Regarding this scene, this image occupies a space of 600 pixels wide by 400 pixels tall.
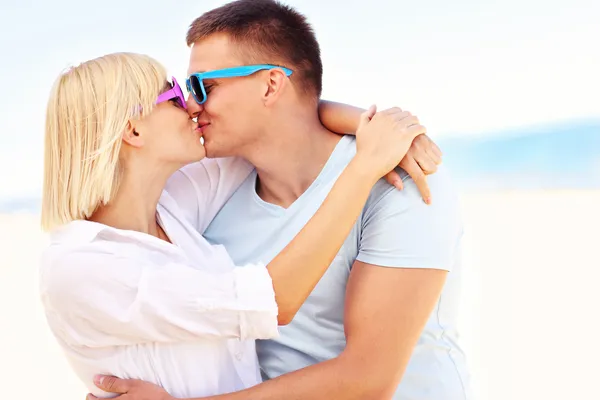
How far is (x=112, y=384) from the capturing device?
220 centimetres

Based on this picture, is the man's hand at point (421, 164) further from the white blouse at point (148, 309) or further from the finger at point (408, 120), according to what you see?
the white blouse at point (148, 309)

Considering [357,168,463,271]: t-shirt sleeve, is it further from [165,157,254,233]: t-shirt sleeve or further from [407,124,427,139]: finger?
[165,157,254,233]: t-shirt sleeve

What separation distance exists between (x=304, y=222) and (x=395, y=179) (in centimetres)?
36

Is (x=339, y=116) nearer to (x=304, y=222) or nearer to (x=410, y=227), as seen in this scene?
(x=304, y=222)

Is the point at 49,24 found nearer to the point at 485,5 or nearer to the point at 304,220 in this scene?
the point at 485,5

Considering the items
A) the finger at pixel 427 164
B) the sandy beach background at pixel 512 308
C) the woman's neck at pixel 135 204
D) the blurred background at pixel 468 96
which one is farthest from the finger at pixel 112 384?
the blurred background at pixel 468 96

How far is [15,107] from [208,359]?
13.6 m

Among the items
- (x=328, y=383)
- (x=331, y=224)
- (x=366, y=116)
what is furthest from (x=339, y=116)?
(x=328, y=383)

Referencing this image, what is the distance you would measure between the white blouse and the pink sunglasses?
17.9 inches

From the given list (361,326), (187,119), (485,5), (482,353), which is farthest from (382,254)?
(485,5)

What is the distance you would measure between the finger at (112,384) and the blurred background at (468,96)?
6.83 m

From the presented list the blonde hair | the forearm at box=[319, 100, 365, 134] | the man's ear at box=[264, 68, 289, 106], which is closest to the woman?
the blonde hair

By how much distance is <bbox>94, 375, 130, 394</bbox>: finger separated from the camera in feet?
7.15

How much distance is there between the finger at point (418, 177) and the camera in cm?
237
